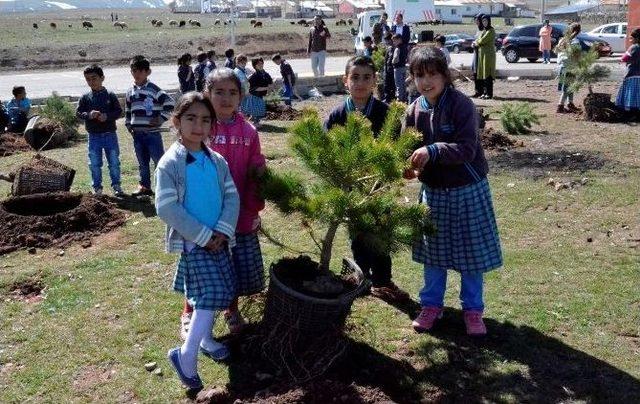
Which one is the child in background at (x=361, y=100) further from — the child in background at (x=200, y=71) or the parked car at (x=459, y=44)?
the parked car at (x=459, y=44)

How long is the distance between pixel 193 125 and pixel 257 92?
9.72 m

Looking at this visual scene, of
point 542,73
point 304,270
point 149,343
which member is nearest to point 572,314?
point 304,270

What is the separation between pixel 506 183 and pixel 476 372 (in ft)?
14.9

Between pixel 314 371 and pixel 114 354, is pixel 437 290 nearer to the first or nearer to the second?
pixel 314 371

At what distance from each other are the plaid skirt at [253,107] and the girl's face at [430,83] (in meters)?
8.84

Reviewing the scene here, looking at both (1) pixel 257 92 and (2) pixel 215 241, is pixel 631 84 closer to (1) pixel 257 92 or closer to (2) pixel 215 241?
(1) pixel 257 92

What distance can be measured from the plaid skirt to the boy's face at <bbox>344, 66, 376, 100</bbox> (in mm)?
8378

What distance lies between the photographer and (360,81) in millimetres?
4082

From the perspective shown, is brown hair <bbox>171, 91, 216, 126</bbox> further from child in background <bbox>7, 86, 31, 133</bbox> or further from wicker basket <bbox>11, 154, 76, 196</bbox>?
child in background <bbox>7, 86, 31, 133</bbox>

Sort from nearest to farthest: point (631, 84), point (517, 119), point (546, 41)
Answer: point (517, 119)
point (631, 84)
point (546, 41)

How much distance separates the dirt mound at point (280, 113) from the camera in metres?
13.5

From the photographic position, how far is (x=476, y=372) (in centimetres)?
370

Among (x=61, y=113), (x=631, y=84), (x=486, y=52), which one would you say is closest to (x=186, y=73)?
(x=61, y=113)

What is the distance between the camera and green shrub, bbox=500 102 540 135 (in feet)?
34.9
